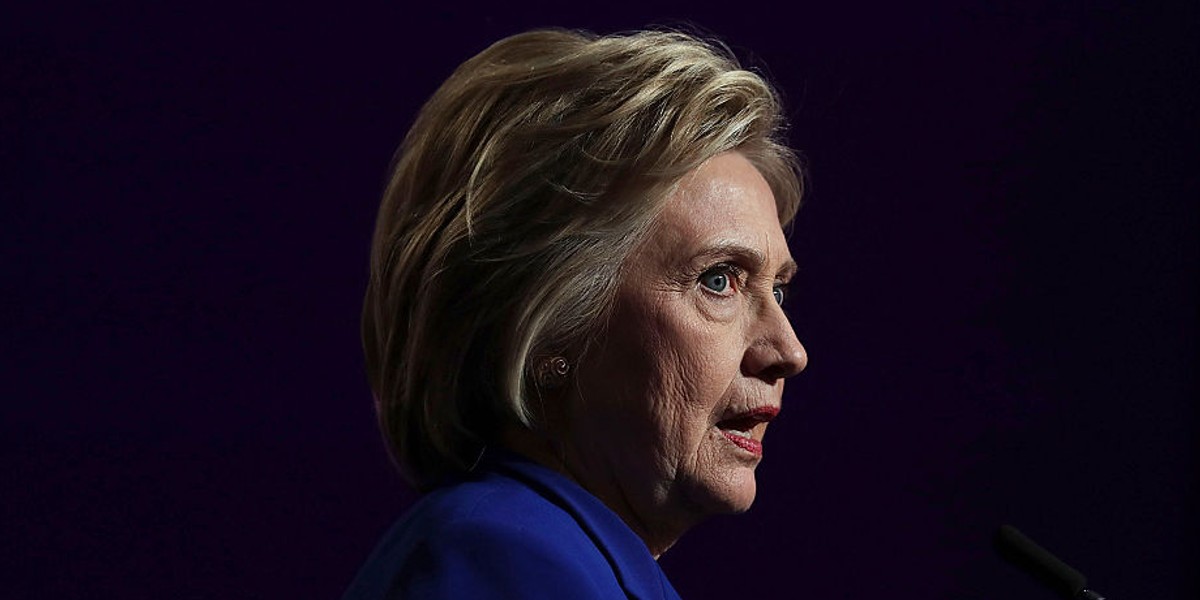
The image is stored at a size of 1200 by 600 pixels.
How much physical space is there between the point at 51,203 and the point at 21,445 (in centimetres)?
25

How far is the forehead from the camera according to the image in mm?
1146

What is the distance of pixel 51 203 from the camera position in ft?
5.62

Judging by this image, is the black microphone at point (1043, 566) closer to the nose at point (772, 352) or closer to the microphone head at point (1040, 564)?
the microphone head at point (1040, 564)

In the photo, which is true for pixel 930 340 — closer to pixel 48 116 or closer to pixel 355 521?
pixel 355 521

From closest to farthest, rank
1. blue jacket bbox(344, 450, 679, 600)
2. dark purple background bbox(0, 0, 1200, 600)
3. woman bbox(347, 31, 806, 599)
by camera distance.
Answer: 1. blue jacket bbox(344, 450, 679, 600)
2. woman bbox(347, 31, 806, 599)
3. dark purple background bbox(0, 0, 1200, 600)

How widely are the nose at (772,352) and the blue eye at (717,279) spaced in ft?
0.13

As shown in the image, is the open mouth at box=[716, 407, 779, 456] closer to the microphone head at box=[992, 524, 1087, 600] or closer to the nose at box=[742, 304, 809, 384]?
the nose at box=[742, 304, 809, 384]

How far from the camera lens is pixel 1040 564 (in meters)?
1.19

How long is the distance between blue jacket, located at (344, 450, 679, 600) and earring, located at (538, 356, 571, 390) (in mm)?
55

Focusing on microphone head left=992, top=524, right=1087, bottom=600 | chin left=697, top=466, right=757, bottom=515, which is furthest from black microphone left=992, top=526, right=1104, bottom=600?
chin left=697, top=466, right=757, bottom=515

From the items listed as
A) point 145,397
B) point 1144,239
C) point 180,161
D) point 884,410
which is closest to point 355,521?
point 145,397

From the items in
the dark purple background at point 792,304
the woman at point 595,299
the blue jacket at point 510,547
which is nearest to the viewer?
the blue jacket at point 510,547

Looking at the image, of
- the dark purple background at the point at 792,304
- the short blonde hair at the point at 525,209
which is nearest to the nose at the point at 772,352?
the short blonde hair at the point at 525,209

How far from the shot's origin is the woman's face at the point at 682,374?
3.74 ft
